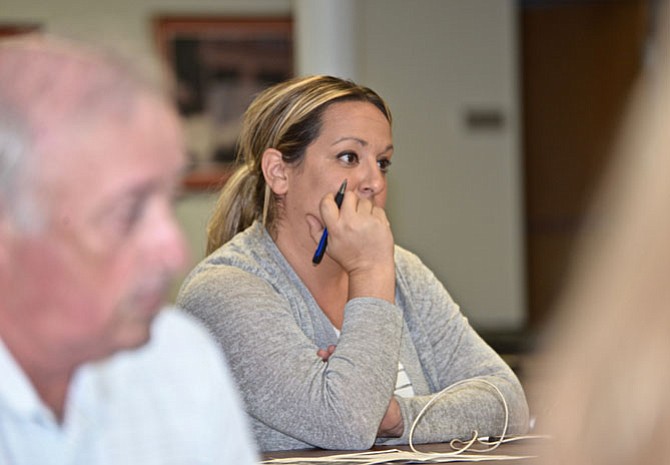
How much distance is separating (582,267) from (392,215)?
669cm

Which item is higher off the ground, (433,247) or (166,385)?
(166,385)

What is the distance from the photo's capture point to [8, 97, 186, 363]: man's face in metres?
0.85

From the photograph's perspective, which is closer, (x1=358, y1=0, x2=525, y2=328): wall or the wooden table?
the wooden table

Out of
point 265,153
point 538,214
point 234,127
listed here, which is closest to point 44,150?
A: point 265,153

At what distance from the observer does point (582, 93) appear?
8062mm

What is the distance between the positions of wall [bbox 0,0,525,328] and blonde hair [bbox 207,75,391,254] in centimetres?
470

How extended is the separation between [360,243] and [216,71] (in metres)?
5.11


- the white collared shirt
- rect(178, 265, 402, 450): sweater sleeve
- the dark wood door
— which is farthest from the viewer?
the dark wood door

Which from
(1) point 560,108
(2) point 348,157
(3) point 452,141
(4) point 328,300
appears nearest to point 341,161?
(2) point 348,157

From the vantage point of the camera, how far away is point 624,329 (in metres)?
0.66

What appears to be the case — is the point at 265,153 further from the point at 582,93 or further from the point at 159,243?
the point at 582,93

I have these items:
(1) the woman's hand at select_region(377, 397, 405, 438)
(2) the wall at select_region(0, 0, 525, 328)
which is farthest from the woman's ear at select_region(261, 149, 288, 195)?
(2) the wall at select_region(0, 0, 525, 328)

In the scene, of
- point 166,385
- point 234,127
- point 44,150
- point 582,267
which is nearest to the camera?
point 582,267

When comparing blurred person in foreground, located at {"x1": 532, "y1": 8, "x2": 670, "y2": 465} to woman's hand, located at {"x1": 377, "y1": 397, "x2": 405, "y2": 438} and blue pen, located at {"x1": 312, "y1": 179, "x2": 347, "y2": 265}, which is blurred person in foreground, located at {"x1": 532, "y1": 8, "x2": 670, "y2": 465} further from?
blue pen, located at {"x1": 312, "y1": 179, "x2": 347, "y2": 265}
